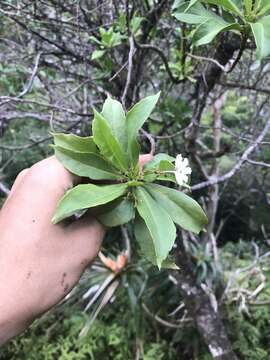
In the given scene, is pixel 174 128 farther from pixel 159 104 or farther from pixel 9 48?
pixel 9 48

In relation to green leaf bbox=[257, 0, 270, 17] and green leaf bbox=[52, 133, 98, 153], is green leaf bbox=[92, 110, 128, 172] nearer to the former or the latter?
green leaf bbox=[52, 133, 98, 153]

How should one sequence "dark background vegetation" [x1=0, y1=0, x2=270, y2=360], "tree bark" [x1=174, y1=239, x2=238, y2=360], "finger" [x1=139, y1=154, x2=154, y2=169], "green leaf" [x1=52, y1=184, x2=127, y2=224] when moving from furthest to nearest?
"tree bark" [x1=174, y1=239, x2=238, y2=360] < "dark background vegetation" [x1=0, y1=0, x2=270, y2=360] < "finger" [x1=139, y1=154, x2=154, y2=169] < "green leaf" [x1=52, y1=184, x2=127, y2=224]

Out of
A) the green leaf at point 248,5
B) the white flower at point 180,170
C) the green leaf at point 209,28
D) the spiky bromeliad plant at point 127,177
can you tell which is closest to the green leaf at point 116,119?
the spiky bromeliad plant at point 127,177

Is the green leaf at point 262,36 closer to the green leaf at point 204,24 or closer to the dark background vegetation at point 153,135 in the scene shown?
the green leaf at point 204,24

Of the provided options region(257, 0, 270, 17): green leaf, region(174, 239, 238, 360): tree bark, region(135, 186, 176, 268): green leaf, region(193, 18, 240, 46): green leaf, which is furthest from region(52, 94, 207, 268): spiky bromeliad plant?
region(174, 239, 238, 360): tree bark

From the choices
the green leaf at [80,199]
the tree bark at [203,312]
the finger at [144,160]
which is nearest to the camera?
the green leaf at [80,199]

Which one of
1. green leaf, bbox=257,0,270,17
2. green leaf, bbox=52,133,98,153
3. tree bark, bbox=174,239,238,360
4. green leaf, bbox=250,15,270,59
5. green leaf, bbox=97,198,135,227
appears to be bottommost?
tree bark, bbox=174,239,238,360
